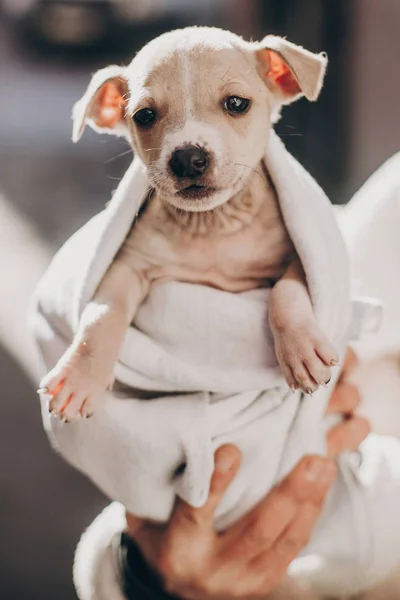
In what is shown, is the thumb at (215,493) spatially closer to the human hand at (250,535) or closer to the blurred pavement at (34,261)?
the human hand at (250,535)

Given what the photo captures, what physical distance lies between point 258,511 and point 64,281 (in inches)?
16.0

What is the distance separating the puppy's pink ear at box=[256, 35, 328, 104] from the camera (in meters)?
0.90

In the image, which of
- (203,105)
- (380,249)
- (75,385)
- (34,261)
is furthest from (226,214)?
(34,261)

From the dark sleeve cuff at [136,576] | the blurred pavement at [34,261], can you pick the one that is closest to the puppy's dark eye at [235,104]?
the dark sleeve cuff at [136,576]

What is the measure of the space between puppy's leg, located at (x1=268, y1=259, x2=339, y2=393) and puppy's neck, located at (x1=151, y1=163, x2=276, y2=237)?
4.1 inches

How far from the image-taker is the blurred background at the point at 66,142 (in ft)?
5.27

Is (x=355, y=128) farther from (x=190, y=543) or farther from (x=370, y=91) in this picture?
(x=190, y=543)

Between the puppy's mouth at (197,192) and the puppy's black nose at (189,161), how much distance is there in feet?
0.06

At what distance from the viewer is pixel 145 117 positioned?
35.7 inches

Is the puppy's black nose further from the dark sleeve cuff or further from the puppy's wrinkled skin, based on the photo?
the dark sleeve cuff

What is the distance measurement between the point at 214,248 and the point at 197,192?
104 millimetres

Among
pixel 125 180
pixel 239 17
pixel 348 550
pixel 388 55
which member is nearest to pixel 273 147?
pixel 125 180

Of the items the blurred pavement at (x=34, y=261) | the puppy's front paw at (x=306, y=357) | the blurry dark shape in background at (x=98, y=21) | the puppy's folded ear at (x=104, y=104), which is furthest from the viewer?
the blurry dark shape in background at (x=98, y=21)

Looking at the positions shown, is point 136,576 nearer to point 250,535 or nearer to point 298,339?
point 250,535
